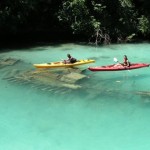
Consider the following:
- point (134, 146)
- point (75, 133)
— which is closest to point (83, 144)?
point (75, 133)

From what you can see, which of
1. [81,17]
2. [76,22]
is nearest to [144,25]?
[81,17]

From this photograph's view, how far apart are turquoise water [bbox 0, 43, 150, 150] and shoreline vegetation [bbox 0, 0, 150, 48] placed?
5121 millimetres

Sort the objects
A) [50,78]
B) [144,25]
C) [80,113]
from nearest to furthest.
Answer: [80,113]
[50,78]
[144,25]

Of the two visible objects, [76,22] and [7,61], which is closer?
[7,61]

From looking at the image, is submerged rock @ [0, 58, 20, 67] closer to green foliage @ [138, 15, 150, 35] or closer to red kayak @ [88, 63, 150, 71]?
red kayak @ [88, 63, 150, 71]

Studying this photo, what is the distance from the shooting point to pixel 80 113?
13812 mm

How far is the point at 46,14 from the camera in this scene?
25656 mm

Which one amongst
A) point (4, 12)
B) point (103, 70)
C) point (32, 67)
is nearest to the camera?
point (103, 70)

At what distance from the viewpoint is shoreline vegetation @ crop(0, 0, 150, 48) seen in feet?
77.1

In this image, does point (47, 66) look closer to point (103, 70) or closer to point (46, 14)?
point (103, 70)

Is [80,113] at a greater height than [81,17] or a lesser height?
lesser

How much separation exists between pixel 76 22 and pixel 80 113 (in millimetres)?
11142

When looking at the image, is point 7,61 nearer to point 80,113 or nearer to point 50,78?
point 50,78

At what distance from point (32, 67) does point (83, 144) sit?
8.43 meters
